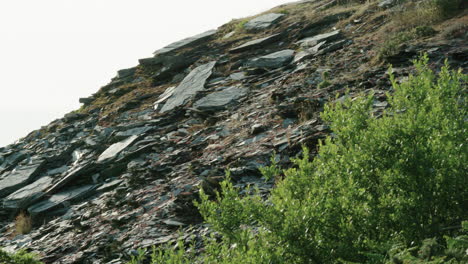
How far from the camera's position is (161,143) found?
1444 centimetres

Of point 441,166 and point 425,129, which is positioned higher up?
point 425,129

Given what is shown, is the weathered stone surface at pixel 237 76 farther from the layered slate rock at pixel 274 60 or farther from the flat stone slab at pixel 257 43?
the flat stone slab at pixel 257 43

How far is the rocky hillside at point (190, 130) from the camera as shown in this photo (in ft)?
34.6

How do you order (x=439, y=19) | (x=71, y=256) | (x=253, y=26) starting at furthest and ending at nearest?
(x=253, y=26), (x=439, y=19), (x=71, y=256)

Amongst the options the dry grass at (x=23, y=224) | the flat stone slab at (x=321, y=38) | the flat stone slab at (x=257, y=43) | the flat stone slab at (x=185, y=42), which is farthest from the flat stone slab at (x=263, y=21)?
the dry grass at (x=23, y=224)

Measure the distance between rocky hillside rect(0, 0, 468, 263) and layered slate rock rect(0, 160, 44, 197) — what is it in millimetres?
48

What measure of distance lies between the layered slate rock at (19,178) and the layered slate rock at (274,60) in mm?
9335

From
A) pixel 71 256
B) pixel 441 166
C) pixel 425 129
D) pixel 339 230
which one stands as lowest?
pixel 71 256

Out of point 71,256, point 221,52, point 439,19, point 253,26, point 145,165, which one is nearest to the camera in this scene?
point 71,256

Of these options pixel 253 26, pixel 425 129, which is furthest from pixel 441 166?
pixel 253 26

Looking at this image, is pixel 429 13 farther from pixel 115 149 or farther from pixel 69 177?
pixel 69 177

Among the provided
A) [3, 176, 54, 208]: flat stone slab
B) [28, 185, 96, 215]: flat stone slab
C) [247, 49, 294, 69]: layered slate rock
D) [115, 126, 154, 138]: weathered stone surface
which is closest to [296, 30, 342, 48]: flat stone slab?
[247, 49, 294, 69]: layered slate rock

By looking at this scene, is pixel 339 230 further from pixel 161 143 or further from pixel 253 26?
pixel 253 26

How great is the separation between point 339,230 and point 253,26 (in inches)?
831
